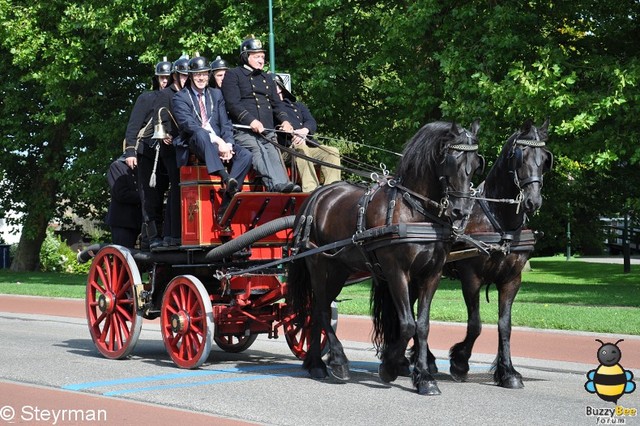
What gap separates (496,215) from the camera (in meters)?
9.78

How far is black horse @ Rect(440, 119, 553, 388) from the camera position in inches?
371

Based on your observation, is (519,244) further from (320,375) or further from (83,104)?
(83,104)

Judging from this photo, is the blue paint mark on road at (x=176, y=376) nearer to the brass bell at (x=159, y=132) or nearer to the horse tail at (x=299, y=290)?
the horse tail at (x=299, y=290)

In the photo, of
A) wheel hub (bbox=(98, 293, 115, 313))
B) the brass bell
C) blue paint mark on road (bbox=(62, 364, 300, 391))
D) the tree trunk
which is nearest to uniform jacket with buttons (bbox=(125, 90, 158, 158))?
the brass bell

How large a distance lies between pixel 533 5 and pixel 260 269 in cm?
1483

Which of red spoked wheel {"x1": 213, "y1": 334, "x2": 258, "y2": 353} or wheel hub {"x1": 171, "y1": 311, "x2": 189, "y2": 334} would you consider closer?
wheel hub {"x1": 171, "y1": 311, "x2": 189, "y2": 334}

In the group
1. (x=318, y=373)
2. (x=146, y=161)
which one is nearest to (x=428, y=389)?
(x=318, y=373)

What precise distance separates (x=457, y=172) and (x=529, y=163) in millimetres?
756

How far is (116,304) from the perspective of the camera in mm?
11727

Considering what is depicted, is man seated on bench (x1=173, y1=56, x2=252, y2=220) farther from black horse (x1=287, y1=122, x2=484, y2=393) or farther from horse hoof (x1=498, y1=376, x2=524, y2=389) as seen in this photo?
horse hoof (x1=498, y1=376, x2=524, y2=389)

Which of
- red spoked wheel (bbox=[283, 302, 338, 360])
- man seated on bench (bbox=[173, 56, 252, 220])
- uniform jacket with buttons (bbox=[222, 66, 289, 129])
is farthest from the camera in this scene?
uniform jacket with buttons (bbox=[222, 66, 289, 129])

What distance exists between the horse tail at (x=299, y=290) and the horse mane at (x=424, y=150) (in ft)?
5.30

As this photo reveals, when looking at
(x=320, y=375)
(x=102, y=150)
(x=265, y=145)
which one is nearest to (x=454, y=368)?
(x=320, y=375)

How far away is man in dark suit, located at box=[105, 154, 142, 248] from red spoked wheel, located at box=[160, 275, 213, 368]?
163cm
